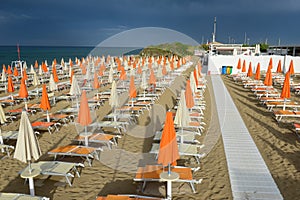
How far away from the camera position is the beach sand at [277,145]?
4906 millimetres

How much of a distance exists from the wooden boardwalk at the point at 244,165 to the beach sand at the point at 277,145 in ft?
0.51

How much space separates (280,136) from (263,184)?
3184 millimetres

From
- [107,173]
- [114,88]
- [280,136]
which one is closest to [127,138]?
[114,88]

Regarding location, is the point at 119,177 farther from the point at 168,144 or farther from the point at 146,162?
the point at 168,144

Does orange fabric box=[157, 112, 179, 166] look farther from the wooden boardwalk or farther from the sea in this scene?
the sea

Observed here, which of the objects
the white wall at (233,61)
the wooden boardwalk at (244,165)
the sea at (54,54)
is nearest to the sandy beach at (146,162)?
the wooden boardwalk at (244,165)

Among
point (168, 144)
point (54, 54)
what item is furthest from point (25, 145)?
point (54, 54)

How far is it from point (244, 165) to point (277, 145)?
178 centimetres

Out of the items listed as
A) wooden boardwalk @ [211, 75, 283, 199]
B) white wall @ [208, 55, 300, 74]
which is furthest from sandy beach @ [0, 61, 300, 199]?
white wall @ [208, 55, 300, 74]

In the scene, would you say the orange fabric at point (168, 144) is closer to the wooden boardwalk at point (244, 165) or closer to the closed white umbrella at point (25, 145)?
the wooden boardwalk at point (244, 165)

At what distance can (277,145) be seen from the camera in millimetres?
6754

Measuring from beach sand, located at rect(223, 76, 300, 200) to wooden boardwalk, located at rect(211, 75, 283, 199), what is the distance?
0.15 meters

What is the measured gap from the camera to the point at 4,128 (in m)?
8.48

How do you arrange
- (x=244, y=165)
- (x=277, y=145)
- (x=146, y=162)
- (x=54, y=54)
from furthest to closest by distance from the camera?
(x=54, y=54) < (x=277, y=145) < (x=146, y=162) < (x=244, y=165)
